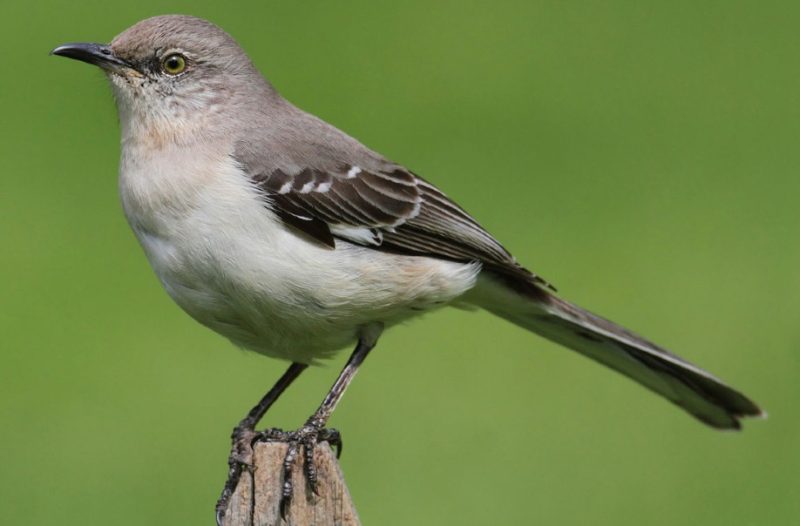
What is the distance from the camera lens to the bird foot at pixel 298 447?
4664 mm

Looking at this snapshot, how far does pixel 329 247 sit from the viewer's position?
5.50 m

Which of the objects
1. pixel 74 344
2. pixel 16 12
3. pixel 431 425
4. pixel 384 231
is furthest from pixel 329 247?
pixel 16 12

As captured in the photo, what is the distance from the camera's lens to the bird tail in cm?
612

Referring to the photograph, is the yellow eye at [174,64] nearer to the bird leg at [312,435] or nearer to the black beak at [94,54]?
the black beak at [94,54]

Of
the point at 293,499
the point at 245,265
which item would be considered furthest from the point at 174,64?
the point at 293,499

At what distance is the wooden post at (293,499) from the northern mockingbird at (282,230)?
18 cm

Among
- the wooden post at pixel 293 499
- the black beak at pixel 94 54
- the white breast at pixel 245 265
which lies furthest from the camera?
the black beak at pixel 94 54

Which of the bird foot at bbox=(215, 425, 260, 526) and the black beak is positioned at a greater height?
the black beak

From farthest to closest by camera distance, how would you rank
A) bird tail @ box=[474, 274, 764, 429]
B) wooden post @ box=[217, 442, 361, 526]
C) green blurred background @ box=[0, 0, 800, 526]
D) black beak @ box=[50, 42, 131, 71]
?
green blurred background @ box=[0, 0, 800, 526]
bird tail @ box=[474, 274, 764, 429]
black beak @ box=[50, 42, 131, 71]
wooden post @ box=[217, 442, 361, 526]

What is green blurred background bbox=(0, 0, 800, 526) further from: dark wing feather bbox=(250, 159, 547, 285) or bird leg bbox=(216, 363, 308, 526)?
bird leg bbox=(216, 363, 308, 526)

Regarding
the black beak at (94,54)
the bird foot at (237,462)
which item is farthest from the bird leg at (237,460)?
the black beak at (94,54)

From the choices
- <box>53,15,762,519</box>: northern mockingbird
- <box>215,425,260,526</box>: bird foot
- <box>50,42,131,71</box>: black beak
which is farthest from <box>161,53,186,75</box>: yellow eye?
<box>215,425,260,526</box>: bird foot

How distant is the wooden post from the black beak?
1794mm

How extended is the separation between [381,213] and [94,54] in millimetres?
1249
